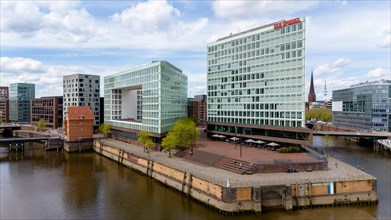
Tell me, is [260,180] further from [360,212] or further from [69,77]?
[69,77]

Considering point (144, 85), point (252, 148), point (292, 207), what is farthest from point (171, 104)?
point (292, 207)

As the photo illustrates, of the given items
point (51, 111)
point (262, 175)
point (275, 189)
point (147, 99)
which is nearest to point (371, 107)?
point (147, 99)

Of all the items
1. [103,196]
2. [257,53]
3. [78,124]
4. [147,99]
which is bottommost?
[103,196]

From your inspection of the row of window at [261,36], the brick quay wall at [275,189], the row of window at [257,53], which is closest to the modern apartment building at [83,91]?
the row of window at [257,53]

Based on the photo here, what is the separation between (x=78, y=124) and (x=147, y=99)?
35292mm

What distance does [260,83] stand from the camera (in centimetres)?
9431

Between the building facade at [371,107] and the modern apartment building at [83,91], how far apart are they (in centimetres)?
13767

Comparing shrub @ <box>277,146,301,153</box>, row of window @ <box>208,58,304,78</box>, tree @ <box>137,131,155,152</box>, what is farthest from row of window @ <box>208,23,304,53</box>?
tree @ <box>137,131,155,152</box>

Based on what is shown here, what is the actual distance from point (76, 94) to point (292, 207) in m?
132

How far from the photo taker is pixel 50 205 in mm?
57031

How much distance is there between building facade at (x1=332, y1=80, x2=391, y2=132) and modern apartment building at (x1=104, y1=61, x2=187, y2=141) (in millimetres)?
95476

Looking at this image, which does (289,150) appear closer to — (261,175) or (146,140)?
(261,175)

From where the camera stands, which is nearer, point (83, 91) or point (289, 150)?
point (289, 150)

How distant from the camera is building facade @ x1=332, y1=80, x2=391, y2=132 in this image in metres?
156
